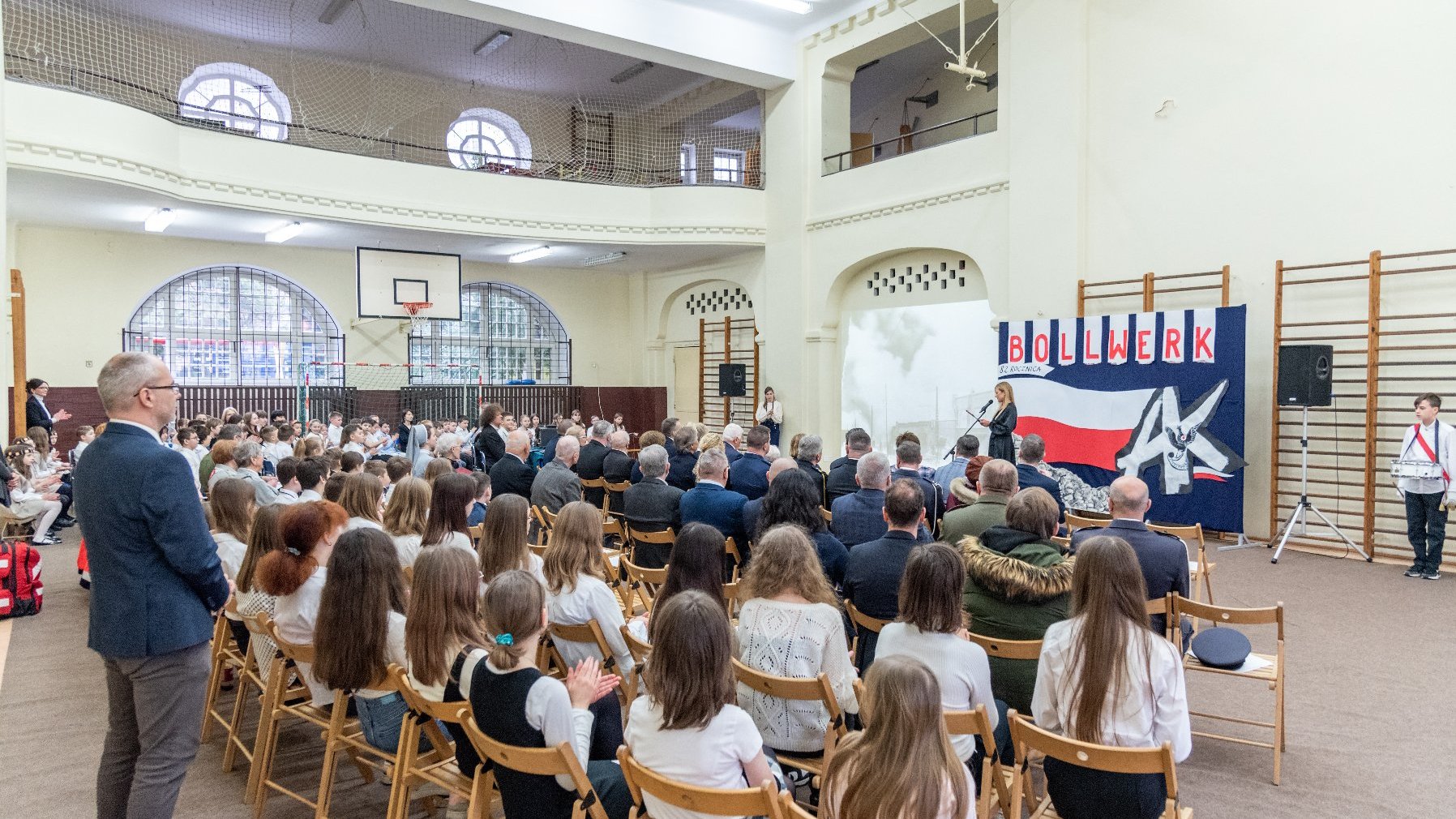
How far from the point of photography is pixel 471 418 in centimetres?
1506

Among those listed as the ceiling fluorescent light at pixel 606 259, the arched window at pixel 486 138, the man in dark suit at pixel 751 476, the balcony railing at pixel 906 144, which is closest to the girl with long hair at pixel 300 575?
the man in dark suit at pixel 751 476

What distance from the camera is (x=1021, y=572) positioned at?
3.12 metres

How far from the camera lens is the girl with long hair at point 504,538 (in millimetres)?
3592

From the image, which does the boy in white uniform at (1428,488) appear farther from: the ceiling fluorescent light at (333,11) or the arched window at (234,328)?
the arched window at (234,328)

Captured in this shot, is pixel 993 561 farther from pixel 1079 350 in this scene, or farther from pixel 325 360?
pixel 325 360

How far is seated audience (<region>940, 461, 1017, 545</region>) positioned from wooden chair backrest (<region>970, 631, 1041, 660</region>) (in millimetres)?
1133

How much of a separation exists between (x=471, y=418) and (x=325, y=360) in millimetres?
2473

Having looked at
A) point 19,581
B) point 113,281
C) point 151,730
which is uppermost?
point 113,281

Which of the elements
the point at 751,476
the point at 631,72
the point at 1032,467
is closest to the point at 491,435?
the point at 751,476

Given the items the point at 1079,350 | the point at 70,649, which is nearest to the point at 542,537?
the point at 70,649

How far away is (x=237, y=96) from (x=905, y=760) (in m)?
15.1

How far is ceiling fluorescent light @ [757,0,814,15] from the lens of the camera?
38.3 feet

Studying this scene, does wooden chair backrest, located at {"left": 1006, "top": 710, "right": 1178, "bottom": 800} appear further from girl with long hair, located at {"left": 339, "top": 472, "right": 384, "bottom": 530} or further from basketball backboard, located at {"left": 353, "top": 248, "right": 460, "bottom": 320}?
basketball backboard, located at {"left": 353, "top": 248, "right": 460, "bottom": 320}

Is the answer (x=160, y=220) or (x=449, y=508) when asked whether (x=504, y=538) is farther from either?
(x=160, y=220)
